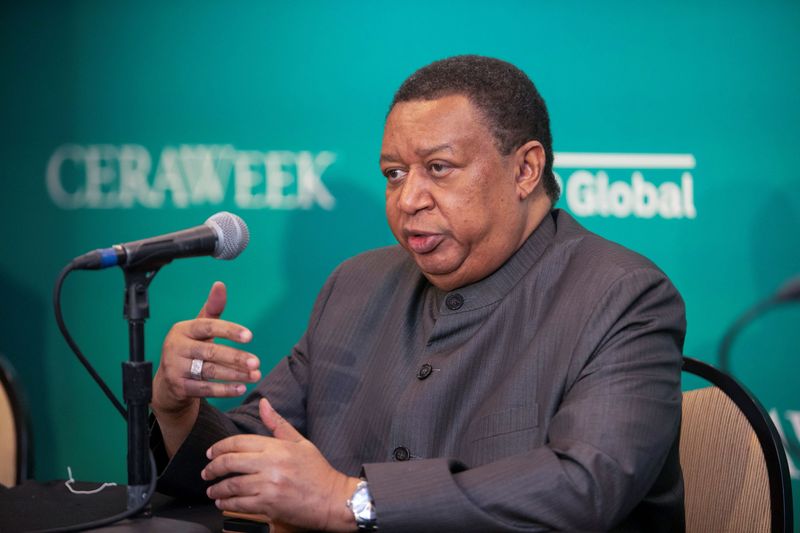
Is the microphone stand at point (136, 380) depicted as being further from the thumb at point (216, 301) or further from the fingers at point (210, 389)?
the thumb at point (216, 301)

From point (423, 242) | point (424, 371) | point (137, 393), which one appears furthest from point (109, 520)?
point (423, 242)

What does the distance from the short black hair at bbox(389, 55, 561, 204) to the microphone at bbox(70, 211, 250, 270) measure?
713mm

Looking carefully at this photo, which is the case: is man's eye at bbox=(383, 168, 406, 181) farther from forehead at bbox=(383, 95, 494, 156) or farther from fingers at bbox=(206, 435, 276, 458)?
fingers at bbox=(206, 435, 276, 458)

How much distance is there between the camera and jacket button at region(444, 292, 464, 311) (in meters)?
2.28

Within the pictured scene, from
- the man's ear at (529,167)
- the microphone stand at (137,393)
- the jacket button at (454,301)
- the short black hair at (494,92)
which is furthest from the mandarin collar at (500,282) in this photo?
the microphone stand at (137,393)

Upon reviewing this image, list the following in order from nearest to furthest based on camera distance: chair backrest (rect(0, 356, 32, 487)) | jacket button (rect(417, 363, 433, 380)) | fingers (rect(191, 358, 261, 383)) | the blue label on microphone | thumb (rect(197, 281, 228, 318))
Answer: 1. the blue label on microphone
2. fingers (rect(191, 358, 261, 383))
3. thumb (rect(197, 281, 228, 318))
4. jacket button (rect(417, 363, 433, 380))
5. chair backrest (rect(0, 356, 32, 487))

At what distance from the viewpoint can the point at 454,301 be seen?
7.50ft

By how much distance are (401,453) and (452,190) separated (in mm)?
637

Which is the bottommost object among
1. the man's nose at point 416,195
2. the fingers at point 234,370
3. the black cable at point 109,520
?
the black cable at point 109,520

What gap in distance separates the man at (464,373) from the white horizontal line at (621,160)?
2.96ft

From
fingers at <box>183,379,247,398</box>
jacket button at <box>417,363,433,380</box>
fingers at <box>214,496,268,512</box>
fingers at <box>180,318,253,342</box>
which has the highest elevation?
fingers at <box>180,318,253,342</box>

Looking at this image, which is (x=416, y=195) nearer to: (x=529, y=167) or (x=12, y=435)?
(x=529, y=167)

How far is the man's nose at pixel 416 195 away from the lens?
221 cm

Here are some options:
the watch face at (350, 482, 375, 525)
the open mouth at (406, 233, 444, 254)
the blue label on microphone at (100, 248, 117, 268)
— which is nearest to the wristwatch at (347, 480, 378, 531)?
the watch face at (350, 482, 375, 525)
